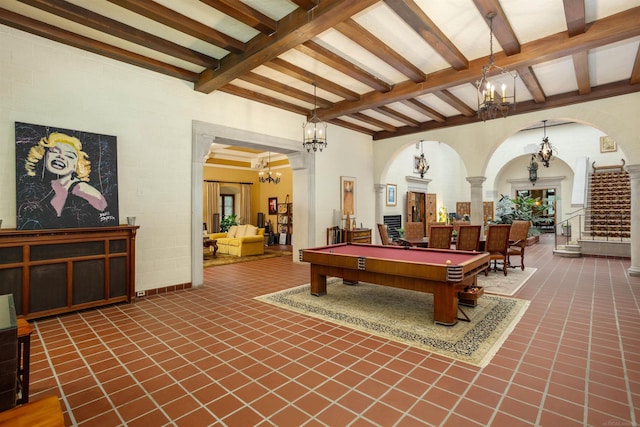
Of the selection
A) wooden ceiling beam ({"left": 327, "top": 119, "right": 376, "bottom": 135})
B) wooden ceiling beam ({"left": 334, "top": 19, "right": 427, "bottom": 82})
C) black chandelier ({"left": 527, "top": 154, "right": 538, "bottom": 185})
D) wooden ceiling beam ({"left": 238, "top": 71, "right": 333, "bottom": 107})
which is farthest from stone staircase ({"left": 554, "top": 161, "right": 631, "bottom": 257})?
wooden ceiling beam ({"left": 238, "top": 71, "right": 333, "bottom": 107})

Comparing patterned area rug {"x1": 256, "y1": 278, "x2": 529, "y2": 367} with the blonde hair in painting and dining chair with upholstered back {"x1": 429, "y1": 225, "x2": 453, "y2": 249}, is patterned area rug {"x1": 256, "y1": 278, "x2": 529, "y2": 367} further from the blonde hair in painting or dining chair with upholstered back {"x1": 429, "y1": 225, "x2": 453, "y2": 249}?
the blonde hair in painting

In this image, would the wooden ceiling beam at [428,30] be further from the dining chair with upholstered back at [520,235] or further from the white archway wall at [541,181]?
the white archway wall at [541,181]

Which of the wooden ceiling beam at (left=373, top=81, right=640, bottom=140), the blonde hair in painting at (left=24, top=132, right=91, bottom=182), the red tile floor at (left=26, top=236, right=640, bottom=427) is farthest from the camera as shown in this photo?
the wooden ceiling beam at (left=373, top=81, right=640, bottom=140)

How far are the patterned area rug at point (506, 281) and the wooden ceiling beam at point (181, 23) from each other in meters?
5.15

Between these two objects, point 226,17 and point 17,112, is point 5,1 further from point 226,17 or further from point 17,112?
point 226,17

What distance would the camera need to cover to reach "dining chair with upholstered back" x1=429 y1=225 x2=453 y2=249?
5.60m

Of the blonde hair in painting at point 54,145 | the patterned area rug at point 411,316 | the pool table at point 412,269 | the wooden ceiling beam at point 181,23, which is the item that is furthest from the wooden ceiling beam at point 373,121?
the blonde hair in painting at point 54,145

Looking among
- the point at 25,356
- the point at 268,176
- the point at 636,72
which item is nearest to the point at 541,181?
the point at 636,72

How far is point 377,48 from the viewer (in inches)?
165

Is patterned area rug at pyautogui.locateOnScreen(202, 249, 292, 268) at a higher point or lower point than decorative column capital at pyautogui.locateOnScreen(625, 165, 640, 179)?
lower

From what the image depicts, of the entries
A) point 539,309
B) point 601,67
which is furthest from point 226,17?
point 601,67

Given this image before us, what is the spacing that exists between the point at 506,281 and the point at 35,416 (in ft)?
19.9

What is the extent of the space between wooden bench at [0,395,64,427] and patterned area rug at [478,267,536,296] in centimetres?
508

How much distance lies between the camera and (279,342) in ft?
9.90
